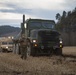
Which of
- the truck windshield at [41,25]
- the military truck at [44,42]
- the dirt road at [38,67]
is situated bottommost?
the dirt road at [38,67]

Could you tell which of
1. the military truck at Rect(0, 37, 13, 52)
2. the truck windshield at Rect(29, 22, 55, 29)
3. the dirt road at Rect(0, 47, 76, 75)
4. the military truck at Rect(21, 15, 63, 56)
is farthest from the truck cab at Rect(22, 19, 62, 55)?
the military truck at Rect(0, 37, 13, 52)

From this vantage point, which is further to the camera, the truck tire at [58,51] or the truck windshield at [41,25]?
the truck windshield at [41,25]

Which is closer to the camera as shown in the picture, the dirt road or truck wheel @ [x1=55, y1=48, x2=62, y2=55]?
the dirt road

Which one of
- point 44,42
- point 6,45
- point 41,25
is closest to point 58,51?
point 44,42

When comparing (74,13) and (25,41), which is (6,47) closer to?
(25,41)

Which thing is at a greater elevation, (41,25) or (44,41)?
(41,25)

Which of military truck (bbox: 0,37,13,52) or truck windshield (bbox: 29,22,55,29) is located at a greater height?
truck windshield (bbox: 29,22,55,29)

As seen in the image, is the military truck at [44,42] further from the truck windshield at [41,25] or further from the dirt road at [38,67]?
the dirt road at [38,67]

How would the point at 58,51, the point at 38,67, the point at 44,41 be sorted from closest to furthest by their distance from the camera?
the point at 38,67, the point at 44,41, the point at 58,51

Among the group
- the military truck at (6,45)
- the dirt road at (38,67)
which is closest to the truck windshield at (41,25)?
the dirt road at (38,67)

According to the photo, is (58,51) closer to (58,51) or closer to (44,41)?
(58,51)

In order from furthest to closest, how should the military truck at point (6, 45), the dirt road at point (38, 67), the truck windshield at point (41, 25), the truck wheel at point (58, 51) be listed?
the military truck at point (6, 45) → the truck windshield at point (41, 25) → the truck wheel at point (58, 51) → the dirt road at point (38, 67)

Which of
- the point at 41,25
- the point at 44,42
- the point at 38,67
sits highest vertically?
the point at 41,25

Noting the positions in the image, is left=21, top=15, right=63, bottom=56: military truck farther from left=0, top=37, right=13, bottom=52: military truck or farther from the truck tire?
left=0, top=37, right=13, bottom=52: military truck
